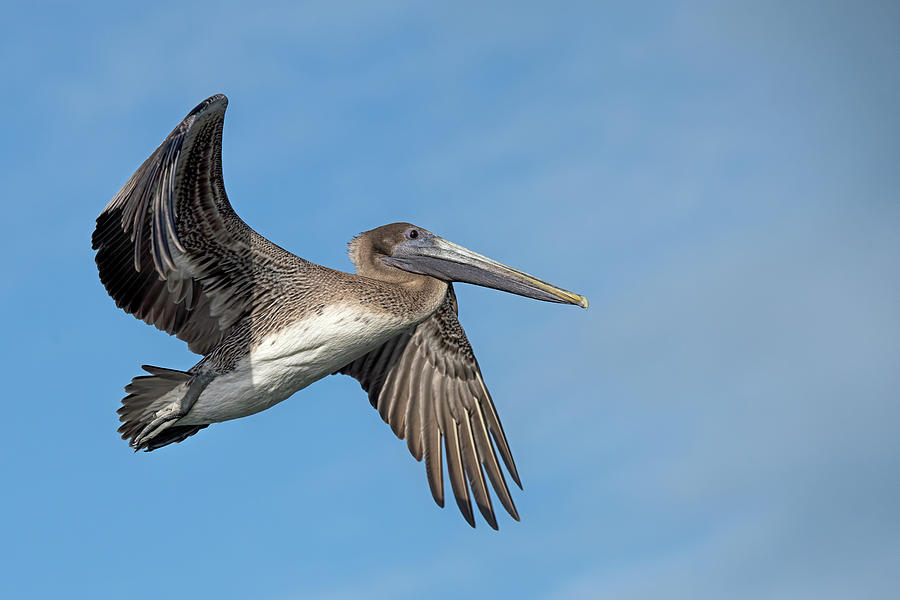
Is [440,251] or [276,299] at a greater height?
[440,251]

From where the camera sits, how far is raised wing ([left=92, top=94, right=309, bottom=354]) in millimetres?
9547

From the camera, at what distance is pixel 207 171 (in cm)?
973

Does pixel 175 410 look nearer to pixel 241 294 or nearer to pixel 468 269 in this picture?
pixel 241 294

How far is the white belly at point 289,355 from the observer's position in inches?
401

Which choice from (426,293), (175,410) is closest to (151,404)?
(175,410)

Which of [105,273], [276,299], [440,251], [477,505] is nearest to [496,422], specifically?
[477,505]

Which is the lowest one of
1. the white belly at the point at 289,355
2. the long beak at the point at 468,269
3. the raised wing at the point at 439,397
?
the white belly at the point at 289,355

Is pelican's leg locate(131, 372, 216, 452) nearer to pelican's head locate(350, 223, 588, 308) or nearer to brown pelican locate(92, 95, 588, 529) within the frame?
brown pelican locate(92, 95, 588, 529)

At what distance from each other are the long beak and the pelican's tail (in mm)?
2248

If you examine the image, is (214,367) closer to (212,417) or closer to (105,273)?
(212,417)

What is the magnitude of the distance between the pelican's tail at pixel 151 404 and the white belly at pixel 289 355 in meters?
Answer: 0.17

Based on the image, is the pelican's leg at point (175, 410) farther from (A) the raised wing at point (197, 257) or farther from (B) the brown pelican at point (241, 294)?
(A) the raised wing at point (197, 257)

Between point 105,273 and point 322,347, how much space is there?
2.03 meters

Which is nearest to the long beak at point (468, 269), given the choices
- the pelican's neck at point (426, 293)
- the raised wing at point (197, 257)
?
the pelican's neck at point (426, 293)
